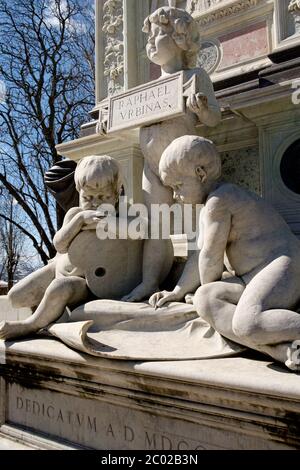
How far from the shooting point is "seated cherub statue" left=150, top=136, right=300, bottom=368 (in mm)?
2477

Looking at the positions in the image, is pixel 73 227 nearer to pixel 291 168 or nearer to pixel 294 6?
pixel 291 168

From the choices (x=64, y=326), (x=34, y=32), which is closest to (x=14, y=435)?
(x=64, y=326)

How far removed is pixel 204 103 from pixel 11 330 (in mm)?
2431

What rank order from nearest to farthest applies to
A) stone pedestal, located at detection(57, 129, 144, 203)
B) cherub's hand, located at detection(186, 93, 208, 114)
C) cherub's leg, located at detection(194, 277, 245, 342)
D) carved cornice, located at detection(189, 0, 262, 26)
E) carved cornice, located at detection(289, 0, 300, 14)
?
cherub's leg, located at detection(194, 277, 245, 342) → cherub's hand, located at detection(186, 93, 208, 114) → carved cornice, located at detection(289, 0, 300, 14) → carved cornice, located at detection(189, 0, 262, 26) → stone pedestal, located at detection(57, 129, 144, 203)

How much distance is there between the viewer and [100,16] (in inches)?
289

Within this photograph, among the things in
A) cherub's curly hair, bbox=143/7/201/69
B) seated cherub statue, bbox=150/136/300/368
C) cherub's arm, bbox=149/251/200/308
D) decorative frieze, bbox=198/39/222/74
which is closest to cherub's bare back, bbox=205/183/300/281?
seated cherub statue, bbox=150/136/300/368

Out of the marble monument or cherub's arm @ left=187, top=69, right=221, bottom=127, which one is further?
cherub's arm @ left=187, top=69, right=221, bottom=127

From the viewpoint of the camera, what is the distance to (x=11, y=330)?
3.53 meters

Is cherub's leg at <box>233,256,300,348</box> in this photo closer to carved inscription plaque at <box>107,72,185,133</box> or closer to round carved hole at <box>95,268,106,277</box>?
round carved hole at <box>95,268,106,277</box>

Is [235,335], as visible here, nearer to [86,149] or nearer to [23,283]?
[23,283]

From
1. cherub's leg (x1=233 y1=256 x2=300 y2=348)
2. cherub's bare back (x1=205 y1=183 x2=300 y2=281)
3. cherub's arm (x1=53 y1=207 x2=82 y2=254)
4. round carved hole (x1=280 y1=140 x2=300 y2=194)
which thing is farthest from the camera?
round carved hole (x1=280 y1=140 x2=300 y2=194)

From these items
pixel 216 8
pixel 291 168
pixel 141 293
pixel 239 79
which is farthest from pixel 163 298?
pixel 216 8

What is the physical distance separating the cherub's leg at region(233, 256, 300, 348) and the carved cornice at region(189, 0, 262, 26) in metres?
4.10

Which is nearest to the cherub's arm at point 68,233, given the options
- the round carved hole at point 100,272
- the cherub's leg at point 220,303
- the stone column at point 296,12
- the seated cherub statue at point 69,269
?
the seated cherub statue at point 69,269
